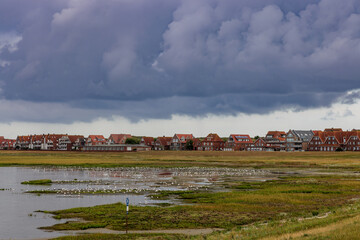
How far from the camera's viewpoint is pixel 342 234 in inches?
860

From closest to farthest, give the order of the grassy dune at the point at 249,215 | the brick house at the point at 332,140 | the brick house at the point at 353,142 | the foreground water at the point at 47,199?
the grassy dune at the point at 249,215 → the foreground water at the point at 47,199 → the brick house at the point at 353,142 → the brick house at the point at 332,140

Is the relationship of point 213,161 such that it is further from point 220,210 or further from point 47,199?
point 220,210

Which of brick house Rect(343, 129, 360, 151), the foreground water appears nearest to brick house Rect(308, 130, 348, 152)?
brick house Rect(343, 129, 360, 151)

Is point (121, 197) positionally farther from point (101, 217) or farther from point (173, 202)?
point (101, 217)

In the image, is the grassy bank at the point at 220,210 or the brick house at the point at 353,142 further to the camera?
the brick house at the point at 353,142

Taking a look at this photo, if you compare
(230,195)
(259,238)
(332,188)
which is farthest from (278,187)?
(259,238)

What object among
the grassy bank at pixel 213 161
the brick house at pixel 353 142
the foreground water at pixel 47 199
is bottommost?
the foreground water at pixel 47 199

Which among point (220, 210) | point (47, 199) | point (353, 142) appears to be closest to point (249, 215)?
point (220, 210)

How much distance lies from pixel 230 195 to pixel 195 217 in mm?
12860

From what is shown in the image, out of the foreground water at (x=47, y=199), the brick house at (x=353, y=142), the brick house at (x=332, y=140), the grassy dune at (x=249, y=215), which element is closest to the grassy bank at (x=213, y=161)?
the brick house at (x=353, y=142)

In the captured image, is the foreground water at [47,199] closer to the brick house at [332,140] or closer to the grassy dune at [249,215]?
the grassy dune at [249,215]

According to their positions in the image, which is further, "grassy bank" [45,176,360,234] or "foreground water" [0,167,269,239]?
"grassy bank" [45,176,360,234]

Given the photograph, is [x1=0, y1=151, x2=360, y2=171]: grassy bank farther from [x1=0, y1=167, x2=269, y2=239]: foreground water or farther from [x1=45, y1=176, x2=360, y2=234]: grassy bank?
[x1=45, y1=176, x2=360, y2=234]: grassy bank

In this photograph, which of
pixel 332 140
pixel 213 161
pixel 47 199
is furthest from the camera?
pixel 332 140
